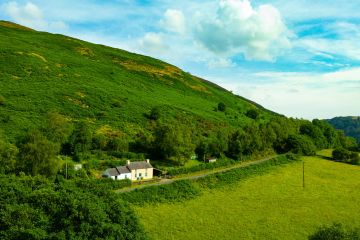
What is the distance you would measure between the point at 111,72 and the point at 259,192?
88690 millimetres

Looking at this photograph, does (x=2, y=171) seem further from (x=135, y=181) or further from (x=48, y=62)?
(x=48, y=62)

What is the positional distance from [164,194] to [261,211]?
46.3 feet

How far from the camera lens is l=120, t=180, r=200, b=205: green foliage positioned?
51.3 m

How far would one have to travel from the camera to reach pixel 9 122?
78.2 metres

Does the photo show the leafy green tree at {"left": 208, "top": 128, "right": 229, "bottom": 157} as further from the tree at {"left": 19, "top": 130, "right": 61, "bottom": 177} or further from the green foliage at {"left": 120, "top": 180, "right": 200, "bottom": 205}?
the tree at {"left": 19, "top": 130, "right": 61, "bottom": 177}

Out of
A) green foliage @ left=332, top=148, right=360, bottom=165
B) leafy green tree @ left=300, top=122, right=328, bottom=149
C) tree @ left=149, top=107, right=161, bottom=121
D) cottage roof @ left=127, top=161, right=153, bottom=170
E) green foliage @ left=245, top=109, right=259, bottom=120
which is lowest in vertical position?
cottage roof @ left=127, top=161, right=153, bottom=170

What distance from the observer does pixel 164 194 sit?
5500cm

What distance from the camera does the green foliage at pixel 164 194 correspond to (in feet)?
168

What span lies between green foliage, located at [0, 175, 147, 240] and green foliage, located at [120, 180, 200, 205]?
13065mm

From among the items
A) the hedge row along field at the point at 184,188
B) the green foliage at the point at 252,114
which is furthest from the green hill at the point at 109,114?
the hedge row along field at the point at 184,188

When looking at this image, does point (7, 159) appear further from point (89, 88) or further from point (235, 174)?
point (89, 88)

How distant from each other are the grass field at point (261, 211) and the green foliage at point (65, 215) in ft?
26.2

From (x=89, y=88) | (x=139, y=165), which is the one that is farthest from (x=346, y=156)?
(x=89, y=88)

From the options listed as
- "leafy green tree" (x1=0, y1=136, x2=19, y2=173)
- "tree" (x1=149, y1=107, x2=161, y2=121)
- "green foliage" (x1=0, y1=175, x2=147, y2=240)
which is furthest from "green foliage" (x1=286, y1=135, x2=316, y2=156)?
"leafy green tree" (x1=0, y1=136, x2=19, y2=173)
